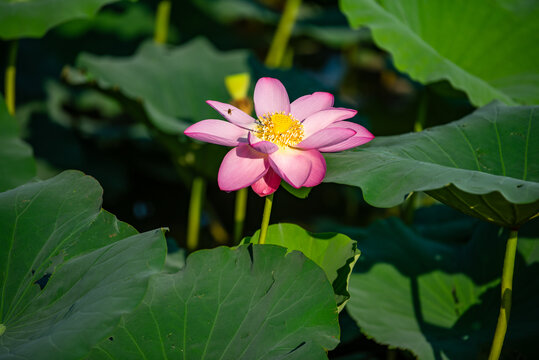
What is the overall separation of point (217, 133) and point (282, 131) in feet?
0.36

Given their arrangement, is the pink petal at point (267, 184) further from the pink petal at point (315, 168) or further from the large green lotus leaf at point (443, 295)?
the large green lotus leaf at point (443, 295)

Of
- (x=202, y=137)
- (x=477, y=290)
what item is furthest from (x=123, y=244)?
(x=477, y=290)

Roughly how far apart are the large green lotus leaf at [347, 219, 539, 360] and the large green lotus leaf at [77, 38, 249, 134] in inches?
34.4

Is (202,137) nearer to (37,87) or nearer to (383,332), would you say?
(383,332)

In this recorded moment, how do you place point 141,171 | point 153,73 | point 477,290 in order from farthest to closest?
point 141,171
point 153,73
point 477,290

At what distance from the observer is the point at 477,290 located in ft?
4.33

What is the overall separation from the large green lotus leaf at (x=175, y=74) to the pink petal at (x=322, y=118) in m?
0.98

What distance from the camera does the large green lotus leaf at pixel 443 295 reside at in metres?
1.20

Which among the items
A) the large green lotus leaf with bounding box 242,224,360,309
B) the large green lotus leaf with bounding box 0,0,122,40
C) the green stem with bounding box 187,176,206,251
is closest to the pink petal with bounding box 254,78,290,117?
the large green lotus leaf with bounding box 242,224,360,309

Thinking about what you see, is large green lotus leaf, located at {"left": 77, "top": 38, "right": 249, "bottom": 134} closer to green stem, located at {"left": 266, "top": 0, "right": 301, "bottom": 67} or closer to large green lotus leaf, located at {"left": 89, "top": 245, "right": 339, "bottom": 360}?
green stem, located at {"left": 266, "top": 0, "right": 301, "bottom": 67}

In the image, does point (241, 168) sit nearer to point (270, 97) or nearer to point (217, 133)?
point (217, 133)

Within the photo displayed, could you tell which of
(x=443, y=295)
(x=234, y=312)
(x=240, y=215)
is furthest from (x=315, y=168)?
(x=240, y=215)

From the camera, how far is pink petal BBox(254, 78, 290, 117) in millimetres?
1004

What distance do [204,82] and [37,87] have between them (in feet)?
2.78
